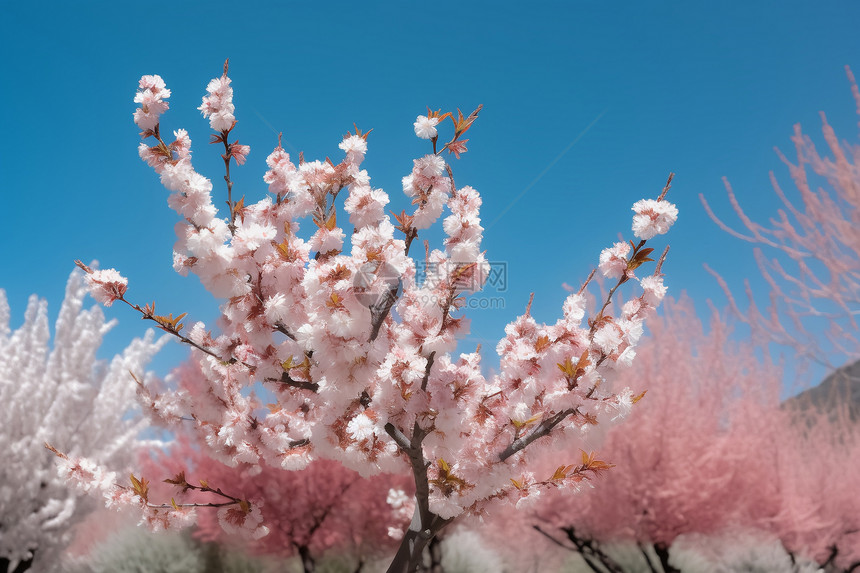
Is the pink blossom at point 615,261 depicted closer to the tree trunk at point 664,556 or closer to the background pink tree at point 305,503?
the background pink tree at point 305,503

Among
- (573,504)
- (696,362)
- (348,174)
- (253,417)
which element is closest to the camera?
(348,174)

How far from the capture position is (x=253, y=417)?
14.0 feet

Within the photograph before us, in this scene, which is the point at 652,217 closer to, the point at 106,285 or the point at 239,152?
the point at 239,152

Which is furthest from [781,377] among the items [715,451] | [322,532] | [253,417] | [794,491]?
[253,417]

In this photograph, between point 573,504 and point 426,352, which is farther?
point 573,504

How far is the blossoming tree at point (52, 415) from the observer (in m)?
7.91

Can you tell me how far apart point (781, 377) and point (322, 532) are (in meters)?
9.08

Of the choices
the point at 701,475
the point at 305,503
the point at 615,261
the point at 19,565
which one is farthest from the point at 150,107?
the point at 701,475

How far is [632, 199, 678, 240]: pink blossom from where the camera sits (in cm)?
308

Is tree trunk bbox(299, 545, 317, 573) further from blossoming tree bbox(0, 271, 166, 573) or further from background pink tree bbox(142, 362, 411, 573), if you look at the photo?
blossoming tree bbox(0, 271, 166, 573)

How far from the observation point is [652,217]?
123 inches

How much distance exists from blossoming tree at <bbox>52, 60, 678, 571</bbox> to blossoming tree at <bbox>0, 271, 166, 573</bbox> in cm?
530

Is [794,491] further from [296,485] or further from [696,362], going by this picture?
[296,485]

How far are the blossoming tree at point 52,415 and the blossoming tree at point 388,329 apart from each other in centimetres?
530
